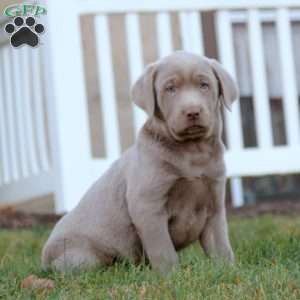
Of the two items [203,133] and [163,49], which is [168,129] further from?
[163,49]

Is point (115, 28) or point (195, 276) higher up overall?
point (115, 28)

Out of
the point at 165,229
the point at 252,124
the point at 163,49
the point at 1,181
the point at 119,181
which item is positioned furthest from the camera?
the point at 252,124

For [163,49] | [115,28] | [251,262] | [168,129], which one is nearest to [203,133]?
[168,129]

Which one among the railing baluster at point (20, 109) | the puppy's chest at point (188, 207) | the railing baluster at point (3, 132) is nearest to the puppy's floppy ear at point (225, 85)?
the puppy's chest at point (188, 207)

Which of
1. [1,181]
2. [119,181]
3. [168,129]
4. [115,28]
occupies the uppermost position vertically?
[115,28]

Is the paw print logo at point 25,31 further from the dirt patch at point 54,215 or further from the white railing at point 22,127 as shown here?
the white railing at point 22,127

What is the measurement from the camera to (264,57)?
8938 mm

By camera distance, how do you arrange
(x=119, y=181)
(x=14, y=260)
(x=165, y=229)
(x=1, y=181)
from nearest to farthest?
(x=165, y=229) < (x=119, y=181) < (x=14, y=260) < (x=1, y=181)

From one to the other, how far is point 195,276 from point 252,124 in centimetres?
582

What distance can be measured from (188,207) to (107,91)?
3.89 m

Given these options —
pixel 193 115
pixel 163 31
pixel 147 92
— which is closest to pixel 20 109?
pixel 163 31

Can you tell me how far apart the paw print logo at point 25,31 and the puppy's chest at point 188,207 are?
3.72 ft

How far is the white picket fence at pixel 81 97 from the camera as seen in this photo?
24.4 feet

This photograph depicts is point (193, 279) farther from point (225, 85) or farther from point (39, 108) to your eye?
point (39, 108)
